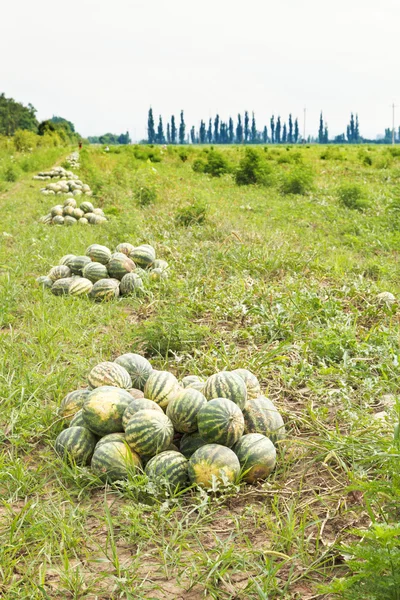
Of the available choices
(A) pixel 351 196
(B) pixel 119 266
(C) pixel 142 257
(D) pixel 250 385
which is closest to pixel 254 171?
(A) pixel 351 196

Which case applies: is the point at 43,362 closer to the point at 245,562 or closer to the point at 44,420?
the point at 44,420

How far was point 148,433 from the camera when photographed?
2.70 meters

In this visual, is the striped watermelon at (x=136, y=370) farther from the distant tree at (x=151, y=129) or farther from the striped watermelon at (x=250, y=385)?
the distant tree at (x=151, y=129)

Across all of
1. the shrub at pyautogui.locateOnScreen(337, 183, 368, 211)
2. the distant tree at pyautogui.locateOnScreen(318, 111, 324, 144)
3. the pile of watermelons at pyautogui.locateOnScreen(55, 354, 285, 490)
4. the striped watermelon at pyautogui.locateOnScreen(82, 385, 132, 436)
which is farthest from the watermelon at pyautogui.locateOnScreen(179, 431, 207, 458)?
the distant tree at pyautogui.locateOnScreen(318, 111, 324, 144)

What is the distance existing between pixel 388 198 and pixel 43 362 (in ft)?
31.1

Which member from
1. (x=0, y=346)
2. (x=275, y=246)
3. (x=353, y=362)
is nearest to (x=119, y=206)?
(x=275, y=246)

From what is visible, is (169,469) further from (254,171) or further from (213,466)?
(254,171)

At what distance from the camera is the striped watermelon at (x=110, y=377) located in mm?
3152

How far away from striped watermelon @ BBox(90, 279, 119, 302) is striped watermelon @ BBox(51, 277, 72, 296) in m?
0.28

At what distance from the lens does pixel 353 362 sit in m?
3.71

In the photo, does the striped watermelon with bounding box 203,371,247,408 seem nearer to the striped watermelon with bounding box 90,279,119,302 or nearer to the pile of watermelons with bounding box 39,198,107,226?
the striped watermelon with bounding box 90,279,119,302

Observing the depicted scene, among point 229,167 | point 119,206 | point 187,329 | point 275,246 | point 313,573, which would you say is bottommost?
point 313,573

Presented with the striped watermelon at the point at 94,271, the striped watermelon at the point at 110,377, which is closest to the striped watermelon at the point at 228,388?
the striped watermelon at the point at 110,377

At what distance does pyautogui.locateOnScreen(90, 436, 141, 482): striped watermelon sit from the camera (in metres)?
2.66
